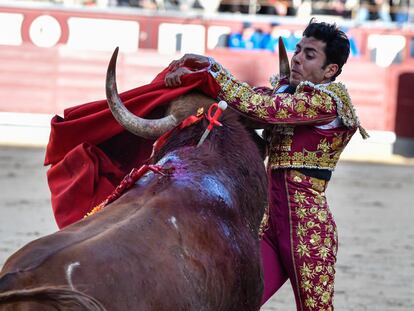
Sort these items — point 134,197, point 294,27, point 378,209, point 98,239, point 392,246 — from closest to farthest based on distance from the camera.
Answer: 1. point 98,239
2. point 134,197
3. point 392,246
4. point 378,209
5. point 294,27

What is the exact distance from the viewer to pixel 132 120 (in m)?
2.48

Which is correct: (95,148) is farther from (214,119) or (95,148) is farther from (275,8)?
(275,8)

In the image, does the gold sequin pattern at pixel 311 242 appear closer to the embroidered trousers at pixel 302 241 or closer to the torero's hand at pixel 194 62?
the embroidered trousers at pixel 302 241

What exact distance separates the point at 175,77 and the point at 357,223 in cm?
451

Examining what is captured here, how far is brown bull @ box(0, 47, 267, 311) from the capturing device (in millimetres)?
1814

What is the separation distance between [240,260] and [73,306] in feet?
2.18

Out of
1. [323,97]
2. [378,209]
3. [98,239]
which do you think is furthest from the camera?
[378,209]

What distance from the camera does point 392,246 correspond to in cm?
613

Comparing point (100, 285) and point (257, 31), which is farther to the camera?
point (257, 31)

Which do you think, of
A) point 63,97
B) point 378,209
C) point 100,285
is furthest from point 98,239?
point 63,97

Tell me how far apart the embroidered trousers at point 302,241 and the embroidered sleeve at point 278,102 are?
22cm

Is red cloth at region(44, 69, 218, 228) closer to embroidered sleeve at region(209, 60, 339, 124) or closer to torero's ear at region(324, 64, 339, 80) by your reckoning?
embroidered sleeve at region(209, 60, 339, 124)

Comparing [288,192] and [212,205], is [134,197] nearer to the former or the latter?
[212,205]

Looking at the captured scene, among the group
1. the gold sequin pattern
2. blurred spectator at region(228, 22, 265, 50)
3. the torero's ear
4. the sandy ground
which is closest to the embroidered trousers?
the gold sequin pattern
